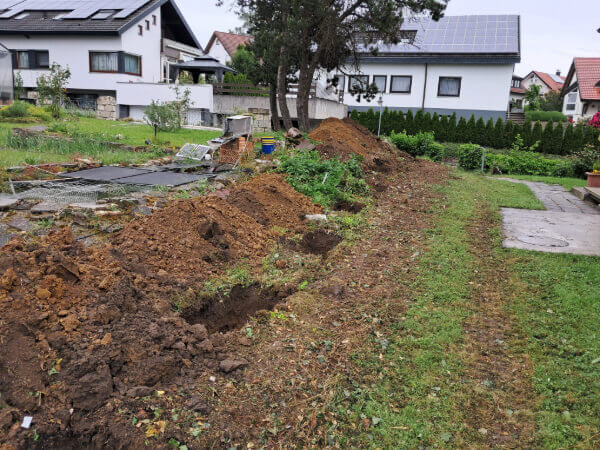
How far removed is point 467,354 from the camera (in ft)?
12.4

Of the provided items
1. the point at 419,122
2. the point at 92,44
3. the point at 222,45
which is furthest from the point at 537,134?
the point at 222,45

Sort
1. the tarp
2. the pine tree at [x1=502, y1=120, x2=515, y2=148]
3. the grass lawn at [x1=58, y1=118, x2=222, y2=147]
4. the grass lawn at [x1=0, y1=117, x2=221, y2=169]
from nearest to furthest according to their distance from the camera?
the grass lawn at [x1=0, y1=117, x2=221, y2=169], the grass lawn at [x1=58, y1=118, x2=222, y2=147], the tarp, the pine tree at [x1=502, y1=120, x2=515, y2=148]

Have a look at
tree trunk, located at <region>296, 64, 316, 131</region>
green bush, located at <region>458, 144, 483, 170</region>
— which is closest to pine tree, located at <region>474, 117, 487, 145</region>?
green bush, located at <region>458, 144, 483, 170</region>

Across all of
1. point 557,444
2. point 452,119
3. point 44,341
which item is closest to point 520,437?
point 557,444

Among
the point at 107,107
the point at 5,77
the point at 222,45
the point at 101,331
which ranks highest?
the point at 222,45

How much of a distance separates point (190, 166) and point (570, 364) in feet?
24.4

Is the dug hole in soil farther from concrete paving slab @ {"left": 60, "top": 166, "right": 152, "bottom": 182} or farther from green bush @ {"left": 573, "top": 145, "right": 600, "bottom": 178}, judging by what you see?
green bush @ {"left": 573, "top": 145, "right": 600, "bottom": 178}

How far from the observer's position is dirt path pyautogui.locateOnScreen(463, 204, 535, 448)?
296 cm

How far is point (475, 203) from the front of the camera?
384 inches

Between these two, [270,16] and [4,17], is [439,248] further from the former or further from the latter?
[4,17]

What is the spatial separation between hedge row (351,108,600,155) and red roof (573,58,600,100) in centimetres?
1436

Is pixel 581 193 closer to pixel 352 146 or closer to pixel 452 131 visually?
pixel 352 146

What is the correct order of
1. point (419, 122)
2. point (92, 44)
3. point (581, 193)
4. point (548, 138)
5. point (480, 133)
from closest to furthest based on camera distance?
point (581, 193) → point (548, 138) → point (480, 133) → point (419, 122) → point (92, 44)

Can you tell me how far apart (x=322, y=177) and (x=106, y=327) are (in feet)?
21.1
